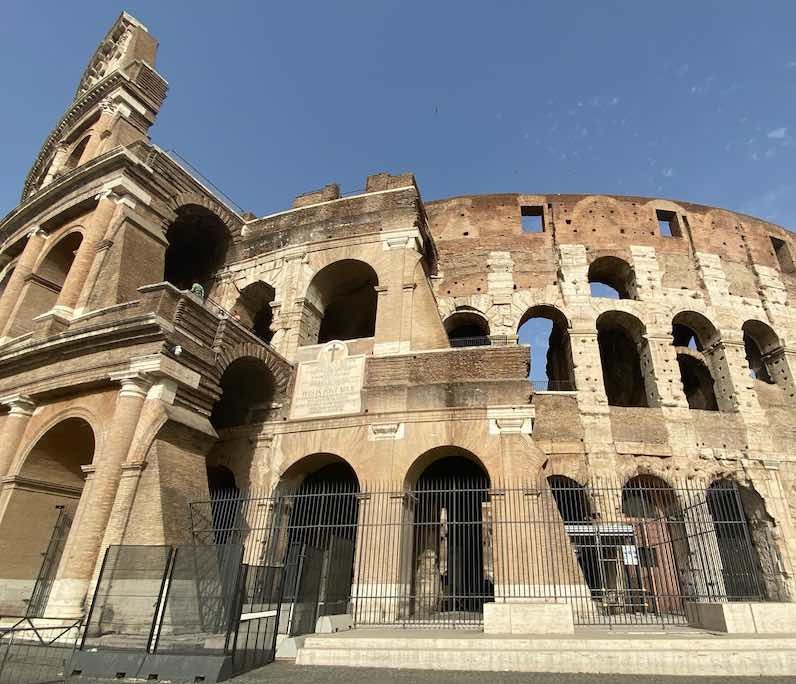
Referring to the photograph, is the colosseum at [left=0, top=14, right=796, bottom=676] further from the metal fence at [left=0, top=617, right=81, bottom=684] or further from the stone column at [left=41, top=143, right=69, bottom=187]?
the metal fence at [left=0, top=617, right=81, bottom=684]

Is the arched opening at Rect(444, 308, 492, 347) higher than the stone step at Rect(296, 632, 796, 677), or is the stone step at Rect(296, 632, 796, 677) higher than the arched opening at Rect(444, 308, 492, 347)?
the arched opening at Rect(444, 308, 492, 347)

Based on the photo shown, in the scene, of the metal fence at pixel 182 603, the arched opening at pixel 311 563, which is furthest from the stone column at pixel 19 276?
the metal fence at pixel 182 603

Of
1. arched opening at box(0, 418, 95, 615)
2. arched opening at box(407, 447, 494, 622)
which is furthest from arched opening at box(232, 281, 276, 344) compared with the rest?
arched opening at box(407, 447, 494, 622)

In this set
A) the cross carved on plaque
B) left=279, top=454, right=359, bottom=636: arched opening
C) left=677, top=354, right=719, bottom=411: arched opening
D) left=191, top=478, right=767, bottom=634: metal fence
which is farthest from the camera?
left=677, top=354, right=719, bottom=411: arched opening

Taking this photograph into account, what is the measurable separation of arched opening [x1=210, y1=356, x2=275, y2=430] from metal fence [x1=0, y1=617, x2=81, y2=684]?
17.8 ft

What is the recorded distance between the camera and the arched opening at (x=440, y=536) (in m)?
9.68

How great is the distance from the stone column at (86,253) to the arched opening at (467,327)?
9.75 meters

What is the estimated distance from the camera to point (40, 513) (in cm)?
1049

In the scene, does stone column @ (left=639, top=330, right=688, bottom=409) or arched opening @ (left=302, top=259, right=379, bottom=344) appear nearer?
arched opening @ (left=302, top=259, right=379, bottom=344)

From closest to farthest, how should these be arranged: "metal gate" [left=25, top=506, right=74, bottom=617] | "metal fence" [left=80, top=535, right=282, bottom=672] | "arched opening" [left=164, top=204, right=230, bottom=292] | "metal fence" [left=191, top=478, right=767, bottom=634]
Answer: "metal fence" [left=80, top=535, right=282, bottom=672], "metal fence" [left=191, top=478, right=767, bottom=634], "metal gate" [left=25, top=506, right=74, bottom=617], "arched opening" [left=164, top=204, right=230, bottom=292]

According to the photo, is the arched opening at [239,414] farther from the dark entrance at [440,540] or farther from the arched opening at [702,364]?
the arched opening at [702,364]

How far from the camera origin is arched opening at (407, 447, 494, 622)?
9.68 metres

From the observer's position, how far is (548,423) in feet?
46.3

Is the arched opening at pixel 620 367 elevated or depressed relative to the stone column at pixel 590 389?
elevated
